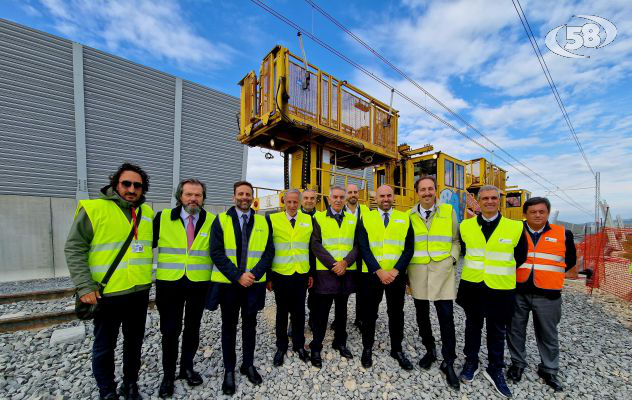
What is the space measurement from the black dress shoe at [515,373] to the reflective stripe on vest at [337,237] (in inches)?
82.7

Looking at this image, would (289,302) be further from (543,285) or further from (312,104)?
(312,104)

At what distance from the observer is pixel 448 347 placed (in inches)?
116

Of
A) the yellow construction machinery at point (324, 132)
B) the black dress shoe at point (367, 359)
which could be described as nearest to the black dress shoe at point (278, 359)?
the black dress shoe at point (367, 359)

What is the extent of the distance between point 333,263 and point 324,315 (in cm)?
70

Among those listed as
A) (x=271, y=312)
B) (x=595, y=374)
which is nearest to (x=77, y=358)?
(x=271, y=312)

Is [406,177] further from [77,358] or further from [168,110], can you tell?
[168,110]

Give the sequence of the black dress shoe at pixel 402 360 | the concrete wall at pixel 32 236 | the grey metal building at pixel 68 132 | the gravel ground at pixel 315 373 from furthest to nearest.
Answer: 1. the grey metal building at pixel 68 132
2. the concrete wall at pixel 32 236
3. the black dress shoe at pixel 402 360
4. the gravel ground at pixel 315 373

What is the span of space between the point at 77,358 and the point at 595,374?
244 inches

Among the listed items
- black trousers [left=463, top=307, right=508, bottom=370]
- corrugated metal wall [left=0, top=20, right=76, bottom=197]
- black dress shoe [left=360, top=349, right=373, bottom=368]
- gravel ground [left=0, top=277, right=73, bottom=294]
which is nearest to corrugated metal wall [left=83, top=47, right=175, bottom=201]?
corrugated metal wall [left=0, top=20, right=76, bottom=197]

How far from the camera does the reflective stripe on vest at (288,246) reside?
314cm

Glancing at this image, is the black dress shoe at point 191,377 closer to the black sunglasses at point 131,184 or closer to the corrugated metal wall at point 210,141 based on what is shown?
the black sunglasses at point 131,184

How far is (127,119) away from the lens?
37.9ft

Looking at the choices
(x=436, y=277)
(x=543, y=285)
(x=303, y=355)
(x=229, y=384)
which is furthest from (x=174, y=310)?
(x=543, y=285)

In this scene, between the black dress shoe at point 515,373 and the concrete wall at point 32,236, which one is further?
the concrete wall at point 32,236
